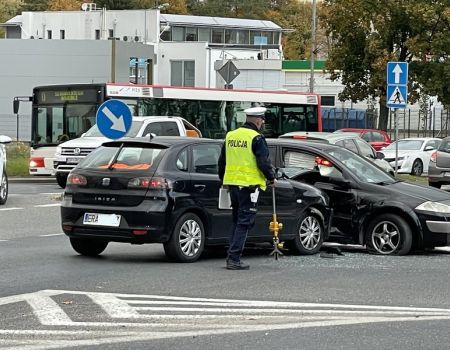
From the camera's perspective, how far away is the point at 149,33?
77062mm

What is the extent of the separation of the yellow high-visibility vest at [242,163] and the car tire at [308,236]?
195cm

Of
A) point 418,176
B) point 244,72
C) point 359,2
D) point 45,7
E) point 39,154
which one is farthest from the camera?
point 45,7

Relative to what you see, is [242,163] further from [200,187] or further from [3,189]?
[3,189]

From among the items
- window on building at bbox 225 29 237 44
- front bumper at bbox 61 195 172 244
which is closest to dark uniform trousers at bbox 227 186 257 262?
front bumper at bbox 61 195 172 244

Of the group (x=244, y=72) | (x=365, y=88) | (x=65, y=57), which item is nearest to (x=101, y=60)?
(x=65, y=57)

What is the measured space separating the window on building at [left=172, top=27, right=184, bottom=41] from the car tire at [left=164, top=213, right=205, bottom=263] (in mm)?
75814

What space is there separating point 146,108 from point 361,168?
15.6 meters

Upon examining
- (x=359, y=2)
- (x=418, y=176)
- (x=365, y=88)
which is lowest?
(x=418, y=176)

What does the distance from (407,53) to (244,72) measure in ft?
95.3

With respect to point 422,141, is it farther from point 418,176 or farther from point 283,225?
point 283,225

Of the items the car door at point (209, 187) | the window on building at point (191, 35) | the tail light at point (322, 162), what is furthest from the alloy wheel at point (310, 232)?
the window on building at point (191, 35)

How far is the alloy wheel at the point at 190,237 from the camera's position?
38.2 feet

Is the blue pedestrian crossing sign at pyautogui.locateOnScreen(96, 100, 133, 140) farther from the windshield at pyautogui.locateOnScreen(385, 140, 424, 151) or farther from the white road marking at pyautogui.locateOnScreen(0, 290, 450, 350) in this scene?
the windshield at pyautogui.locateOnScreen(385, 140, 424, 151)

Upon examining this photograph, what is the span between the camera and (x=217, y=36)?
9012 centimetres
